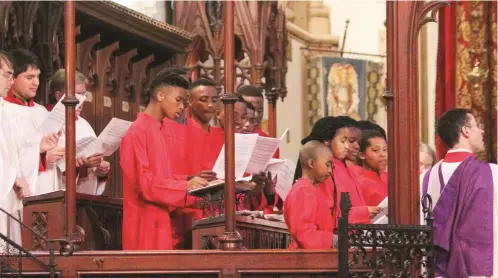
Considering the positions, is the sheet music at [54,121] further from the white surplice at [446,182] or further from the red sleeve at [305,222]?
the white surplice at [446,182]

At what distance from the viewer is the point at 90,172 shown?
854 cm

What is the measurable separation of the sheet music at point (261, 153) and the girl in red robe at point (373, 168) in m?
1.04

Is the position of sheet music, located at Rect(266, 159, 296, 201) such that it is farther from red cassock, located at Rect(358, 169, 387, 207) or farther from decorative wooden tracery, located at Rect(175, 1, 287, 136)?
decorative wooden tracery, located at Rect(175, 1, 287, 136)

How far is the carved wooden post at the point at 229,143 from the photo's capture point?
6.80 meters

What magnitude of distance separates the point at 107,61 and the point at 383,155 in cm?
280

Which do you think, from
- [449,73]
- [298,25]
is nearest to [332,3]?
[298,25]

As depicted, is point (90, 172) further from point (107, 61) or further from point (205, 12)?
point (205, 12)

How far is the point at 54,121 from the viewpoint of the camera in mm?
7793

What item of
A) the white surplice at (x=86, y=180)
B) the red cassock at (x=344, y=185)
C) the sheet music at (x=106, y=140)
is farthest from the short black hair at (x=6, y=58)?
the red cassock at (x=344, y=185)

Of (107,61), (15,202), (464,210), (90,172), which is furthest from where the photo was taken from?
(107,61)

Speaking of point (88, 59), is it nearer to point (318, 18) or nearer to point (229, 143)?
point (229, 143)

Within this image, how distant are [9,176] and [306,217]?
194 centimetres

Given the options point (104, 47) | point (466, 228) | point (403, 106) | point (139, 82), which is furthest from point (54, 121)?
point (139, 82)

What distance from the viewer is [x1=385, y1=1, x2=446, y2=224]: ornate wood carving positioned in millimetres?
6742
